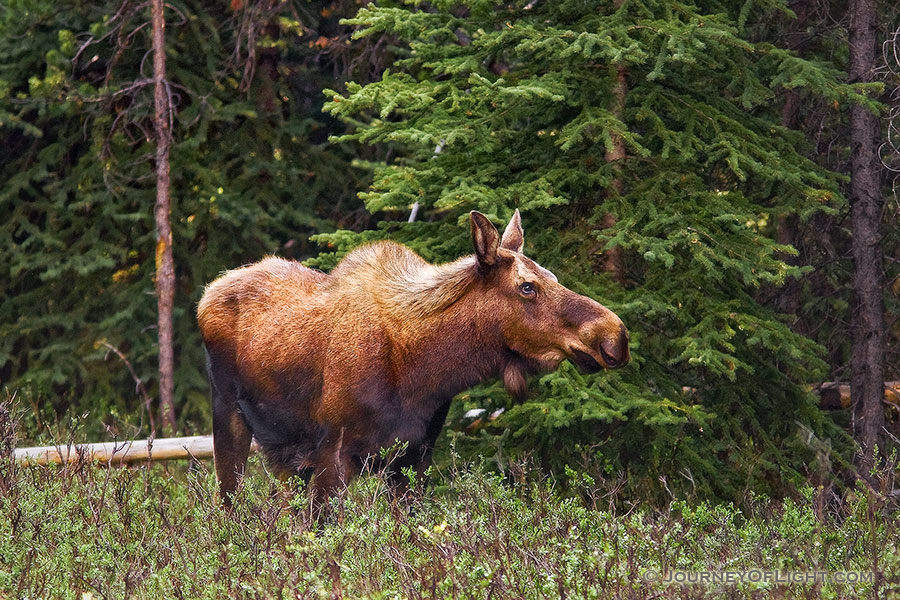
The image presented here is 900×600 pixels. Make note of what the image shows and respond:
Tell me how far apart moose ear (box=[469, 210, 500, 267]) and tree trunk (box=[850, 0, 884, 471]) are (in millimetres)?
4271

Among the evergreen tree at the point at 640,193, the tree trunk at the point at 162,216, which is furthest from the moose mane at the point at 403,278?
the tree trunk at the point at 162,216

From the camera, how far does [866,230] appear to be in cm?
973

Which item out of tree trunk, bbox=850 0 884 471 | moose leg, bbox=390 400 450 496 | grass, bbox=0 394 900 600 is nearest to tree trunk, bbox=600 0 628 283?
tree trunk, bbox=850 0 884 471

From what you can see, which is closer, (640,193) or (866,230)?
(640,193)

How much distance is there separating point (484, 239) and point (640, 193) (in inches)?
86.9

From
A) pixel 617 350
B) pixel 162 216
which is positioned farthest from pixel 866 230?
pixel 162 216

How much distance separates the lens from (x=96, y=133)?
47.6ft

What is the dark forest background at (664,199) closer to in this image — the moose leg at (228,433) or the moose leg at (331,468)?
the moose leg at (228,433)

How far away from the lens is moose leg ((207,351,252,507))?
25.6 ft

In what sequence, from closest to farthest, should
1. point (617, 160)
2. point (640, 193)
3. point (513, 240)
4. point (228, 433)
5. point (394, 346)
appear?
point (394, 346) → point (513, 240) → point (228, 433) → point (640, 193) → point (617, 160)

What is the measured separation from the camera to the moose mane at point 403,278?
23.3 ft

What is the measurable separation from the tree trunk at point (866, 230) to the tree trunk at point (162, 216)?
23.9ft

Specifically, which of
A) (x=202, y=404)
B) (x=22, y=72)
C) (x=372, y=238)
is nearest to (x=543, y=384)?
(x=372, y=238)

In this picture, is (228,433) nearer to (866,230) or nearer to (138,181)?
(866,230)
